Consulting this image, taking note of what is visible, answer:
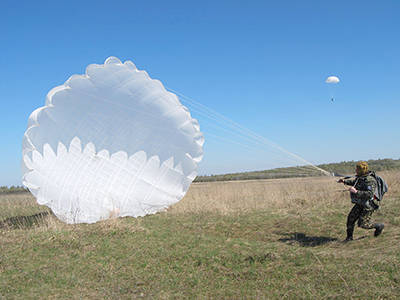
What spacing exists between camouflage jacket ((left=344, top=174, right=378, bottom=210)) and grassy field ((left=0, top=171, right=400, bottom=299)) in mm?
684

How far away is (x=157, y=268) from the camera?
572 centimetres

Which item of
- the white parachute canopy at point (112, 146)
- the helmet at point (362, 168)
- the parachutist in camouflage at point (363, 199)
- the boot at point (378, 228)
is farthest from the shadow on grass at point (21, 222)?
the boot at point (378, 228)

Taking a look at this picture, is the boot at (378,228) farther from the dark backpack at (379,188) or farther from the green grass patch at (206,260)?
the dark backpack at (379,188)

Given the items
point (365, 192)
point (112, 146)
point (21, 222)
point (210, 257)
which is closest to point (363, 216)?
point (365, 192)

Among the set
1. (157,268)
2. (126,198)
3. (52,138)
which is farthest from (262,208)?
(52,138)

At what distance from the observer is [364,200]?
255 inches

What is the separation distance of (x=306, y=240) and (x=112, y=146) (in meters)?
6.48

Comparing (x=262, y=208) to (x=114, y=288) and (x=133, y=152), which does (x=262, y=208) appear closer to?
(x=133, y=152)

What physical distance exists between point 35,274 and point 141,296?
2.02m

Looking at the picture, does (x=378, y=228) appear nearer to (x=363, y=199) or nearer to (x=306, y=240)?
(x=363, y=199)

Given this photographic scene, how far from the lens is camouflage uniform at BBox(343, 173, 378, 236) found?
21.2 ft

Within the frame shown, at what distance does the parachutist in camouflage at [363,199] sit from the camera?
21.2 ft

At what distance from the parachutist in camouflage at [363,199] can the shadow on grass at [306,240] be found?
525 mm

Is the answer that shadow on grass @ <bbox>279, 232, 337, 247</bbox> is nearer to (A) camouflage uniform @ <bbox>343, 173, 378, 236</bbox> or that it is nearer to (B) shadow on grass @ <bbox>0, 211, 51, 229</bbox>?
(A) camouflage uniform @ <bbox>343, 173, 378, 236</bbox>
